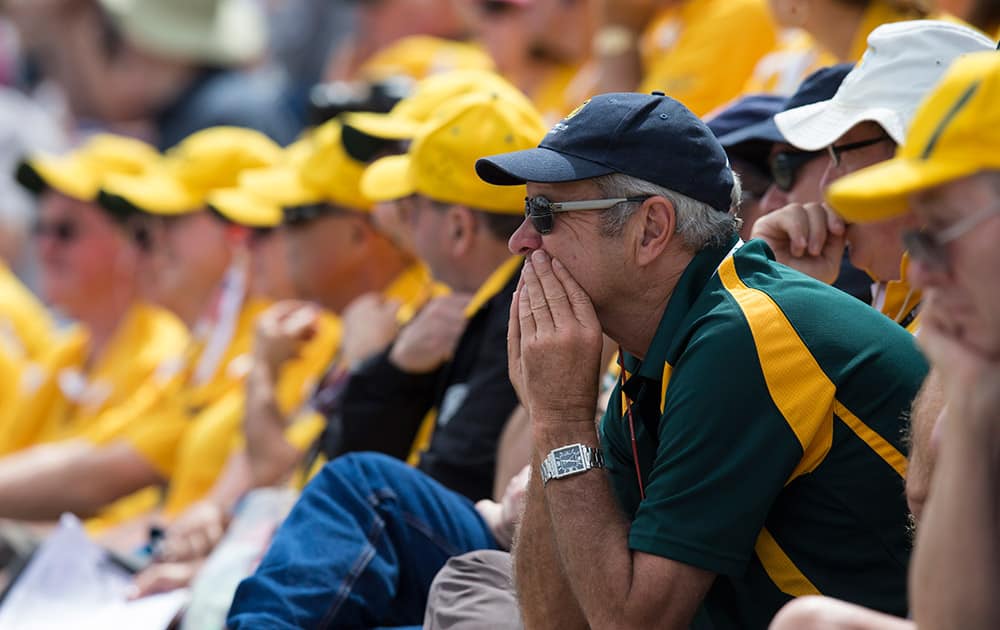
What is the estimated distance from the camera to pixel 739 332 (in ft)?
8.07

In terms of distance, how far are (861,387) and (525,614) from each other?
2.49 feet

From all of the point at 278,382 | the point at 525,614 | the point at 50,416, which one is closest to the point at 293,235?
the point at 278,382

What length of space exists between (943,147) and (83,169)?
596 cm

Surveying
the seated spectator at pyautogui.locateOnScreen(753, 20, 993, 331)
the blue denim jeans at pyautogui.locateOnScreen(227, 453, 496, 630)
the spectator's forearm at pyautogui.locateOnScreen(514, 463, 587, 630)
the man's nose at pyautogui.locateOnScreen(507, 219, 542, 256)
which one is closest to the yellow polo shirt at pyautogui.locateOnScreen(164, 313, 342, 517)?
the blue denim jeans at pyautogui.locateOnScreen(227, 453, 496, 630)

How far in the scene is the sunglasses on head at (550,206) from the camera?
270 centimetres

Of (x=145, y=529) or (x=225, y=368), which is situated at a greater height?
(x=225, y=368)

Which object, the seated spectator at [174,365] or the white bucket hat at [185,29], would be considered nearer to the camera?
the seated spectator at [174,365]

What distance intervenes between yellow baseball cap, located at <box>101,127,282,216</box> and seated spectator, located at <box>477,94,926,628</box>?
4034 mm

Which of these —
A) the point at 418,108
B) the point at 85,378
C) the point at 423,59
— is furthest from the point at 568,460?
the point at 423,59

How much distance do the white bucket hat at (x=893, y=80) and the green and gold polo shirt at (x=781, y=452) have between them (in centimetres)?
64

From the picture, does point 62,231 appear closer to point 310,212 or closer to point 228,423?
point 228,423

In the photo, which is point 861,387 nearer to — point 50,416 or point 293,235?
point 293,235

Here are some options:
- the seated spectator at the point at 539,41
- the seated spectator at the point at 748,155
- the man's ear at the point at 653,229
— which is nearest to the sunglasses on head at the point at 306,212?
the seated spectator at the point at 539,41

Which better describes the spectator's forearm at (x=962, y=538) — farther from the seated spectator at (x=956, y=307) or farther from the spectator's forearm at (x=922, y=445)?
the spectator's forearm at (x=922, y=445)
